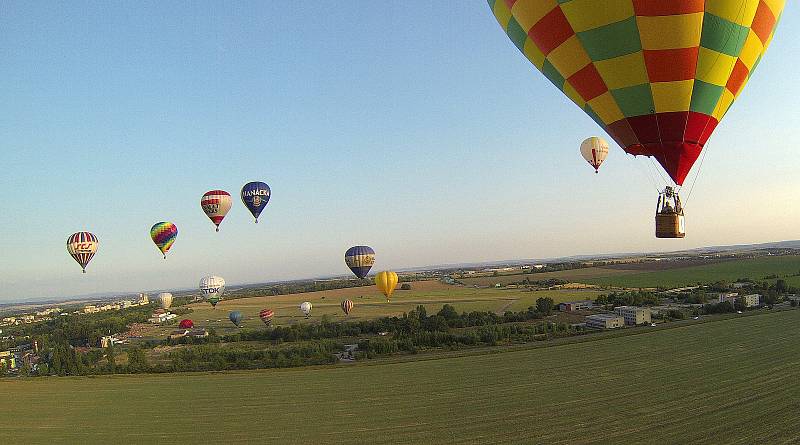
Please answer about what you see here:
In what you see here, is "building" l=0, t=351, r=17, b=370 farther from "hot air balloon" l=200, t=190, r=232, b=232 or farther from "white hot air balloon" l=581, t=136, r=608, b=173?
"white hot air balloon" l=581, t=136, r=608, b=173

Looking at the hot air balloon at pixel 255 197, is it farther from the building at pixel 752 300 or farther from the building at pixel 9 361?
the building at pixel 752 300

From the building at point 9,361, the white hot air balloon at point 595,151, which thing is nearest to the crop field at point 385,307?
the building at point 9,361

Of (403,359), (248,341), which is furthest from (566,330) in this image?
(248,341)

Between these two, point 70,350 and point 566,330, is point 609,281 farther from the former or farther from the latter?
point 70,350

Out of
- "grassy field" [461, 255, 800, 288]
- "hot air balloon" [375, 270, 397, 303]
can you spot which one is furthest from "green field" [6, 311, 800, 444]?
"grassy field" [461, 255, 800, 288]

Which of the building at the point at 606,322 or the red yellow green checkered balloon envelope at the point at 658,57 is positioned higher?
the red yellow green checkered balloon envelope at the point at 658,57

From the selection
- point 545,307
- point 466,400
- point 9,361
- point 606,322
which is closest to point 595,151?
point 466,400
